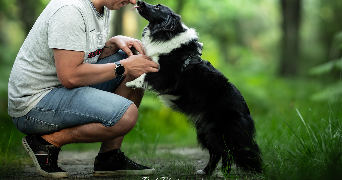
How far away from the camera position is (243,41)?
14500mm

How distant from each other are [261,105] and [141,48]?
13.1ft

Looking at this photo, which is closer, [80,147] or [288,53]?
[80,147]

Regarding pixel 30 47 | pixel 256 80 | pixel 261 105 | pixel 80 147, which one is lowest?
pixel 80 147

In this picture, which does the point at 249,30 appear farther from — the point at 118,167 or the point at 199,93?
the point at 118,167

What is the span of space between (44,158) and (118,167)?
536mm

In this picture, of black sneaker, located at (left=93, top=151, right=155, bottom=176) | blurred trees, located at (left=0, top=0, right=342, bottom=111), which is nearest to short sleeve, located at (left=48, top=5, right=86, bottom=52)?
black sneaker, located at (left=93, top=151, right=155, bottom=176)

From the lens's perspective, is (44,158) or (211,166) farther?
(211,166)

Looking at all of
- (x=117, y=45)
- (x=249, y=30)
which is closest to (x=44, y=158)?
(x=117, y=45)

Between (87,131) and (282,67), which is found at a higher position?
(282,67)

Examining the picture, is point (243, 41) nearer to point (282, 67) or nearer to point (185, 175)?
→ point (282, 67)

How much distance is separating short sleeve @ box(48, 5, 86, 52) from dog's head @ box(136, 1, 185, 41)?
2.26ft

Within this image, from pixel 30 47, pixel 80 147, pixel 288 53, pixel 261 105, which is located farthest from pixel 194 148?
pixel 288 53

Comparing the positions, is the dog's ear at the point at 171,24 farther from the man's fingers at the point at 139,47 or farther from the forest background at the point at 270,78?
the forest background at the point at 270,78

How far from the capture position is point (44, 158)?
198cm
